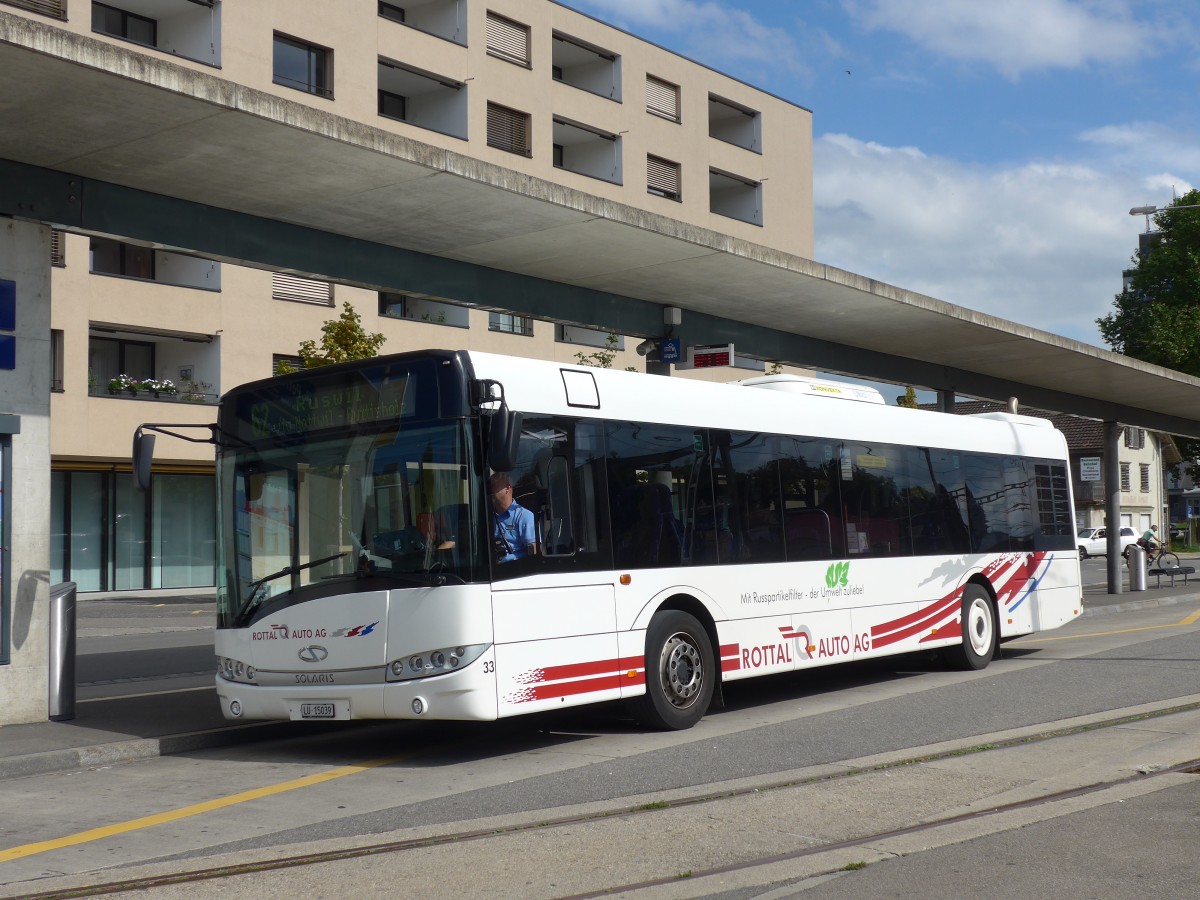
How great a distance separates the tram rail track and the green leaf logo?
369 cm

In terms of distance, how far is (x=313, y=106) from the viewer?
1260 inches

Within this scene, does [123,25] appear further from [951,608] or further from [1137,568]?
[951,608]

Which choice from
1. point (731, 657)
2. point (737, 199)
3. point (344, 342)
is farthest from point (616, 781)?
point (737, 199)

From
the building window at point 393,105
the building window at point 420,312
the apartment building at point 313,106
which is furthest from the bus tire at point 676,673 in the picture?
the building window at point 393,105

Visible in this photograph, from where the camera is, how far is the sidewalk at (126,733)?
966 cm

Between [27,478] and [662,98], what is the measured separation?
39.4 meters

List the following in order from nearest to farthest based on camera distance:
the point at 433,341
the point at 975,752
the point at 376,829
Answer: the point at 376,829
the point at 975,752
the point at 433,341

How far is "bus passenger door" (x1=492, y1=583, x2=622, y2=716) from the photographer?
9.38 meters

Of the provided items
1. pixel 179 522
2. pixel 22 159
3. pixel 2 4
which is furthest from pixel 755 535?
pixel 179 522

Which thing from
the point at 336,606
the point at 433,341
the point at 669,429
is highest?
the point at 433,341

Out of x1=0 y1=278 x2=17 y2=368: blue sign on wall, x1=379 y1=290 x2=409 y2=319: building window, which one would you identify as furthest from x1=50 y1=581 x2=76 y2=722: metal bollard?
x1=379 y1=290 x2=409 y2=319: building window

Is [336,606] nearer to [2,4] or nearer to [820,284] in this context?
[820,284]

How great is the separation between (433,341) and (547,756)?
3421 centimetres

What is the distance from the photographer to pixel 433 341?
43.2 m
